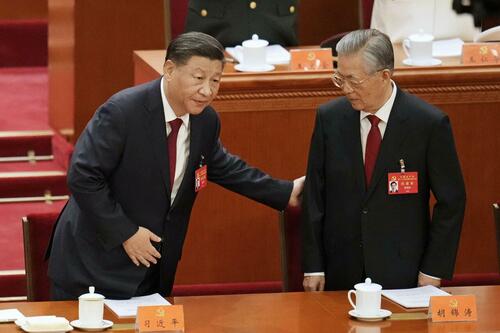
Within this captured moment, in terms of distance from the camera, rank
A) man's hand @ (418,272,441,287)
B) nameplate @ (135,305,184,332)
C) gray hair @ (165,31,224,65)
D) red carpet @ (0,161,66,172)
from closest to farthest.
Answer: nameplate @ (135,305,184,332)
gray hair @ (165,31,224,65)
man's hand @ (418,272,441,287)
red carpet @ (0,161,66,172)

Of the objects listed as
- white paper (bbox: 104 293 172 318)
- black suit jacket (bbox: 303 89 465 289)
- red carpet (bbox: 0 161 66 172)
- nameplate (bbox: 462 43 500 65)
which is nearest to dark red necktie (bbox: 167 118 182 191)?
white paper (bbox: 104 293 172 318)

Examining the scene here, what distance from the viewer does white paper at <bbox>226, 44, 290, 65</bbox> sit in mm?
5195

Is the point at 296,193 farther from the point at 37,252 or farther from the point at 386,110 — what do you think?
the point at 37,252

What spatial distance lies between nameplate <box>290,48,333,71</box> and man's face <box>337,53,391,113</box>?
98 cm

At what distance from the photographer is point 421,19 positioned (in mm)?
5484

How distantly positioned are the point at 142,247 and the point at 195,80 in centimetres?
54

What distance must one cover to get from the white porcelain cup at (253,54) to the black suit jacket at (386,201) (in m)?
0.88

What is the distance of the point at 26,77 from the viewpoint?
7.61 meters

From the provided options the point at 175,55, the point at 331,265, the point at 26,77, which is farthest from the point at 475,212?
the point at 26,77

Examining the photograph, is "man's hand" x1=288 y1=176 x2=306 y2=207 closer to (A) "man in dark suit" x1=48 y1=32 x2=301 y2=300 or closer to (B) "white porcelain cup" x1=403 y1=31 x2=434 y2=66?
(A) "man in dark suit" x1=48 y1=32 x2=301 y2=300

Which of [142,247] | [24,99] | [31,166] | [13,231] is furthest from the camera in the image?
[24,99]

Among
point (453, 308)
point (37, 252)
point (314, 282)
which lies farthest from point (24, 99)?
point (453, 308)

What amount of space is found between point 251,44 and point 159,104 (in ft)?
3.75

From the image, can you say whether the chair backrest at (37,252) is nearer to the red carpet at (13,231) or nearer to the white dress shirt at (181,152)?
the white dress shirt at (181,152)
